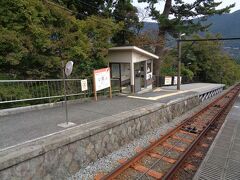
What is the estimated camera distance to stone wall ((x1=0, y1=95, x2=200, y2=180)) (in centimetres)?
425

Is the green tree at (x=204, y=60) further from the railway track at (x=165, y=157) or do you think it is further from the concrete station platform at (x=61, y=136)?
the concrete station platform at (x=61, y=136)

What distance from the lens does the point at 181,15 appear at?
19906 mm

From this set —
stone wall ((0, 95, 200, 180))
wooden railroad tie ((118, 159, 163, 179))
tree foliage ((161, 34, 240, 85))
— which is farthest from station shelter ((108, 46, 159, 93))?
tree foliage ((161, 34, 240, 85))

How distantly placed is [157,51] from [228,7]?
25.1ft

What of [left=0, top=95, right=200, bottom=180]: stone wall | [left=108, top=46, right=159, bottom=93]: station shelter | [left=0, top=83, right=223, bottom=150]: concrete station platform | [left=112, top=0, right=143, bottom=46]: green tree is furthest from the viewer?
[left=112, top=0, right=143, bottom=46]: green tree

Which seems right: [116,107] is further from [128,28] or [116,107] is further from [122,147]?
[128,28]

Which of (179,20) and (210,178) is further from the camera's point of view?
(179,20)

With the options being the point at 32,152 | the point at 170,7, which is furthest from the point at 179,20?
the point at 32,152

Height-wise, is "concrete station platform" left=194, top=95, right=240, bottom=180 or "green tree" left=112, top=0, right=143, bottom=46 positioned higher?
"green tree" left=112, top=0, right=143, bottom=46

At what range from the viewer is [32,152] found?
4.42 metres

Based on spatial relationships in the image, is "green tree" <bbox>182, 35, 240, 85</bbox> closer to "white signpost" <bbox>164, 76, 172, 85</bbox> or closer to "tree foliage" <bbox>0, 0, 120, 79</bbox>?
"white signpost" <bbox>164, 76, 172, 85</bbox>

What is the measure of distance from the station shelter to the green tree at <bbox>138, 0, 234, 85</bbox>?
194 inches

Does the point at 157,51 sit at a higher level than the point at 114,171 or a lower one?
higher

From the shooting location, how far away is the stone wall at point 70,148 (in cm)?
425
